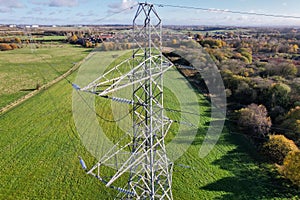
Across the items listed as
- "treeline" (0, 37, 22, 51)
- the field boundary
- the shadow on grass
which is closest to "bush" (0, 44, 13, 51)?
"treeline" (0, 37, 22, 51)

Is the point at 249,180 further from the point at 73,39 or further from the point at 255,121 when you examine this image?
the point at 73,39

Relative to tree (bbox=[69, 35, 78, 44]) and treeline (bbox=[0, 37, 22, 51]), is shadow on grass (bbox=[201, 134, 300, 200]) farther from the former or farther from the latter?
treeline (bbox=[0, 37, 22, 51])

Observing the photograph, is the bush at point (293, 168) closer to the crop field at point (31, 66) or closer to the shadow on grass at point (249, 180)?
the shadow on grass at point (249, 180)

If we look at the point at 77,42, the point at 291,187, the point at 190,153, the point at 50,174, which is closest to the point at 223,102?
the point at 190,153

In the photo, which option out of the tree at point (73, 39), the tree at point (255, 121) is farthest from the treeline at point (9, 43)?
the tree at point (255, 121)

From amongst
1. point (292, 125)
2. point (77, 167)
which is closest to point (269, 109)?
point (292, 125)
